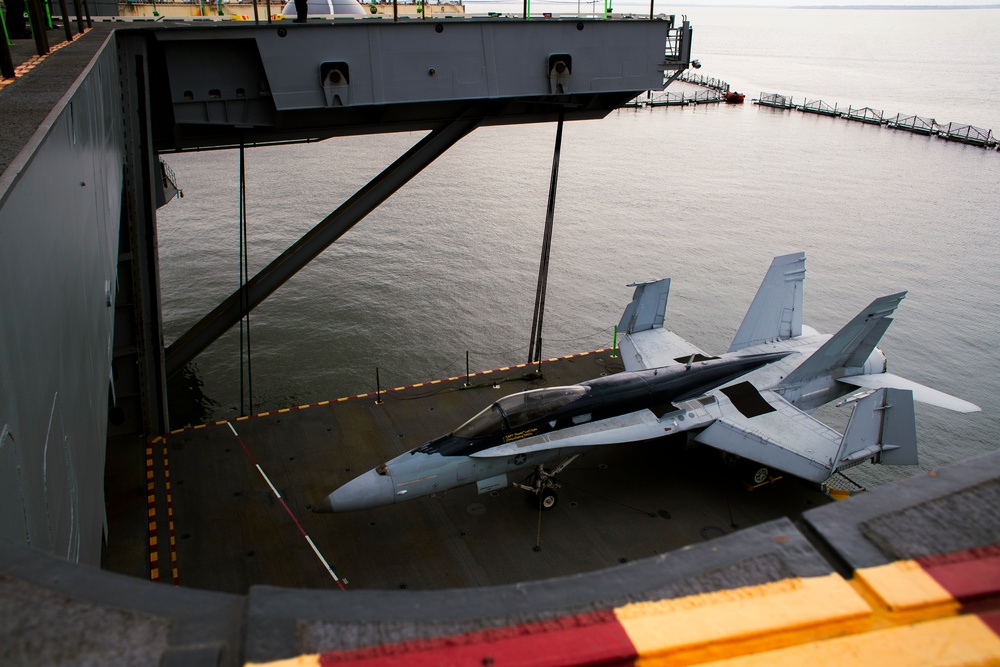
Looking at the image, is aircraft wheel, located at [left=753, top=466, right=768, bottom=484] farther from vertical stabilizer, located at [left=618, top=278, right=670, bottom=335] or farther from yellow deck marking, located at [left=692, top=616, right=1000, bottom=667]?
yellow deck marking, located at [left=692, top=616, right=1000, bottom=667]

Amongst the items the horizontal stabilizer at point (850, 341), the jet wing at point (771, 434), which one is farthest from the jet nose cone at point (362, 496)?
the horizontal stabilizer at point (850, 341)

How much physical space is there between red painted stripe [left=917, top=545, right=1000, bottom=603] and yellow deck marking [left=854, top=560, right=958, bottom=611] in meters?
0.03

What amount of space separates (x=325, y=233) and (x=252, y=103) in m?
3.53

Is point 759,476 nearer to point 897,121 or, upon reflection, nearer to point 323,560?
point 323,560

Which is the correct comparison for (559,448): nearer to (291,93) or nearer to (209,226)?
(291,93)

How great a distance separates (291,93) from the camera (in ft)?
53.2

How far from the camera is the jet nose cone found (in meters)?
13.6

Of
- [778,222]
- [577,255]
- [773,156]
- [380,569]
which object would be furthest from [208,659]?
[773,156]

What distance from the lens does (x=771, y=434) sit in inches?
615

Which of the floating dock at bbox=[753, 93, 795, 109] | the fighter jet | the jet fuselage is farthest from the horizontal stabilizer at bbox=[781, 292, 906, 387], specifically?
the floating dock at bbox=[753, 93, 795, 109]

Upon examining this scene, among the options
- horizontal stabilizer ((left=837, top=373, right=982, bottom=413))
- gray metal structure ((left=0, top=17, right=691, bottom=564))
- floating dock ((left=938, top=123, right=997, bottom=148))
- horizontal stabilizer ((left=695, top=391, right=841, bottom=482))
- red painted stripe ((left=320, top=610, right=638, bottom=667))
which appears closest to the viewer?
red painted stripe ((left=320, top=610, right=638, bottom=667))

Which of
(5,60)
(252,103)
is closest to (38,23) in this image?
(5,60)

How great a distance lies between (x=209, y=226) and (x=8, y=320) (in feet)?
113

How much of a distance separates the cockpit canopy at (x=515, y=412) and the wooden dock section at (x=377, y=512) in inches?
87.7
